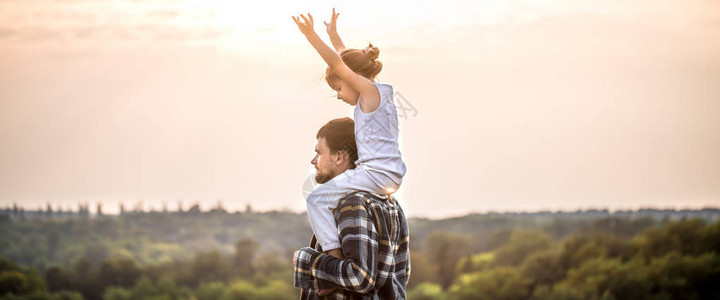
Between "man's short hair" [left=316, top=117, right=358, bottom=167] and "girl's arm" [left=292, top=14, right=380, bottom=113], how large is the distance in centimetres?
14

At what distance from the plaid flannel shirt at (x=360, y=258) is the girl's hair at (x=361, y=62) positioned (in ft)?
1.70

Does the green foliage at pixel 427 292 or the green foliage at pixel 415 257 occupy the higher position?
the green foliage at pixel 415 257

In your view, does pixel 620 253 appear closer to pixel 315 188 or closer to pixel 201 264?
pixel 201 264

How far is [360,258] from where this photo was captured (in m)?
3.95

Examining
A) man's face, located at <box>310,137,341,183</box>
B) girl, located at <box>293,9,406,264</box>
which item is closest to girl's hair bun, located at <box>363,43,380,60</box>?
girl, located at <box>293,9,406,264</box>

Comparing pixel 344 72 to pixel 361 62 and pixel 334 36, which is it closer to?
pixel 361 62

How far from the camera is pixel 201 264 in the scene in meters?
80.5

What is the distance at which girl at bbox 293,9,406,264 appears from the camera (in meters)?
4.05

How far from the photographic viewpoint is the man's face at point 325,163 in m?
4.18

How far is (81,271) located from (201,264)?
9505mm

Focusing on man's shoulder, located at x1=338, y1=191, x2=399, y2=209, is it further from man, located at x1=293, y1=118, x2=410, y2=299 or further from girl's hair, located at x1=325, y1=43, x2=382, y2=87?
girl's hair, located at x1=325, y1=43, x2=382, y2=87

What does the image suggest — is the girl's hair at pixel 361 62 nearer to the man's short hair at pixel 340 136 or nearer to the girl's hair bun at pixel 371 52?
the girl's hair bun at pixel 371 52

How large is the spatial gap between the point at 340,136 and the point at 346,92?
19cm

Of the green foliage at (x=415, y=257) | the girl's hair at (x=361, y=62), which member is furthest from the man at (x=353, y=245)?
the green foliage at (x=415, y=257)
